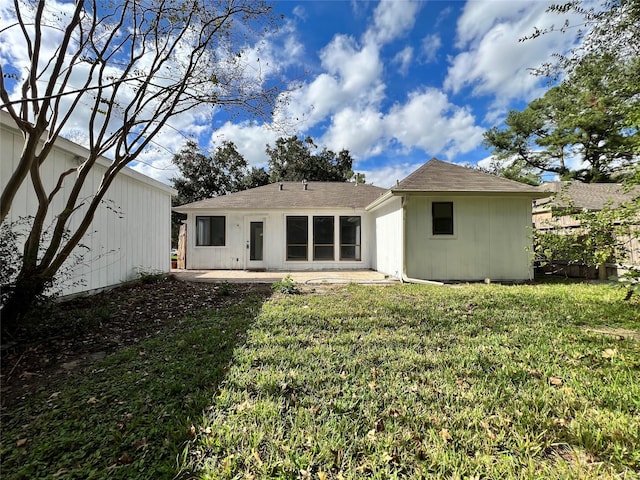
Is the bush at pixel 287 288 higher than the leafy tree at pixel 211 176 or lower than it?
lower

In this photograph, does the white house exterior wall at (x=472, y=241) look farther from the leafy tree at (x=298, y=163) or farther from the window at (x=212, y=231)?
the leafy tree at (x=298, y=163)

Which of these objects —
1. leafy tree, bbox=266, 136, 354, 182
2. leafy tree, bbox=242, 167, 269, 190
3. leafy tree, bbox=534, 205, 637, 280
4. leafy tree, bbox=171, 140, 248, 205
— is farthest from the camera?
leafy tree, bbox=266, 136, 354, 182

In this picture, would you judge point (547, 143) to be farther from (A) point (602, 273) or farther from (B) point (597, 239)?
(B) point (597, 239)

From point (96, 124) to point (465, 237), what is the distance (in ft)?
31.1

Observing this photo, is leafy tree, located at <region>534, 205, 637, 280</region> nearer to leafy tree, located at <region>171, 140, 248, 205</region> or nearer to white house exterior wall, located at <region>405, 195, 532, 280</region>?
white house exterior wall, located at <region>405, 195, 532, 280</region>

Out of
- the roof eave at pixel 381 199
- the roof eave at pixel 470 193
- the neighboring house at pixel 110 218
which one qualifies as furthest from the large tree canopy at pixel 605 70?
the neighboring house at pixel 110 218

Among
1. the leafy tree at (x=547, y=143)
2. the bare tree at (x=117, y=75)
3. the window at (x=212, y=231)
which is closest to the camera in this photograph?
the bare tree at (x=117, y=75)

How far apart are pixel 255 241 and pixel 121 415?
1013 centimetres

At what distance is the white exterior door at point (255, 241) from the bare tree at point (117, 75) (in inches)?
253

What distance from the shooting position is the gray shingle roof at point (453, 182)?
8531mm

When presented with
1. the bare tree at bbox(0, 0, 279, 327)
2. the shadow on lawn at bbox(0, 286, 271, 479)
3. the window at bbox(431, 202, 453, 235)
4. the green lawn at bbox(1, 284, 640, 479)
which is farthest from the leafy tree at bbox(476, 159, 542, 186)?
the shadow on lawn at bbox(0, 286, 271, 479)

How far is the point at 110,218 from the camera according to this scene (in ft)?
23.1

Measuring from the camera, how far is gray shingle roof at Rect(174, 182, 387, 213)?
1218 centimetres

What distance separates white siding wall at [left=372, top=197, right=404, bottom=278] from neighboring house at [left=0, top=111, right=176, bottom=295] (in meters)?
7.49
